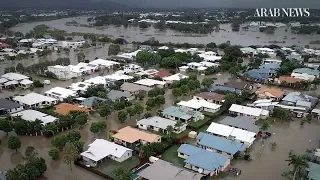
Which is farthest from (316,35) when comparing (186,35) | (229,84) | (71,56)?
(71,56)

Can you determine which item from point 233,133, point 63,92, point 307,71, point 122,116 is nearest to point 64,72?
point 63,92

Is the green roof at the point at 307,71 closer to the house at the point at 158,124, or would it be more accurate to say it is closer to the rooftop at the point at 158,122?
the house at the point at 158,124

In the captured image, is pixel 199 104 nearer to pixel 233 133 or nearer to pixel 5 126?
pixel 233 133

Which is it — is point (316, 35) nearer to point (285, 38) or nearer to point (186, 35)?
point (285, 38)

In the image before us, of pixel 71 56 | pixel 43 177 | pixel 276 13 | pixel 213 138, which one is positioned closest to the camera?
pixel 43 177

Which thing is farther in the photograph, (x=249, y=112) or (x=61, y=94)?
(x=61, y=94)

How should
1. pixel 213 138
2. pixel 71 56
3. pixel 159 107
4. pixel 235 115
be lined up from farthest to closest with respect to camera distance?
pixel 71 56 < pixel 159 107 < pixel 235 115 < pixel 213 138

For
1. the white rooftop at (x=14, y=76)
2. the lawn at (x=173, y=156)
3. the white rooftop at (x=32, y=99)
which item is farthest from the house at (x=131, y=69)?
the lawn at (x=173, y=156)
